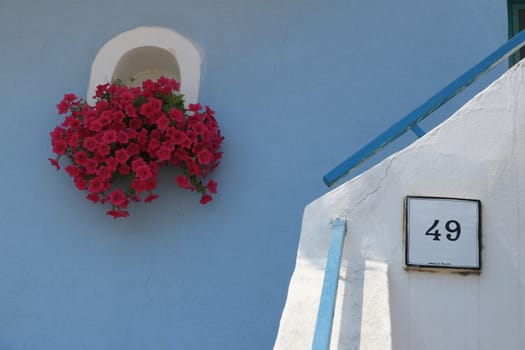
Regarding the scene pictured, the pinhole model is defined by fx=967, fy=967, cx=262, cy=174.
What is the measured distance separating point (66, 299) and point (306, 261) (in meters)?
1.68

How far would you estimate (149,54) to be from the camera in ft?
17.7

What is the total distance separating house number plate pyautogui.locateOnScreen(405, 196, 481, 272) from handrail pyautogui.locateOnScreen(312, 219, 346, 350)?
27 cm

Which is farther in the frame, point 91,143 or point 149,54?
point 149,54

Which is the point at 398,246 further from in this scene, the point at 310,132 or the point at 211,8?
the point at 211,8

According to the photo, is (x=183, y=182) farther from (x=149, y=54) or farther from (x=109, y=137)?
(x=149, y=54)

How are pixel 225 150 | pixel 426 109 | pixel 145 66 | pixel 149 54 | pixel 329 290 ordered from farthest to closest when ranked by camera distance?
pixel 145 66 < pixel 149 54 < pixel 225 150 < pixel 426 109 < pixel 329 290

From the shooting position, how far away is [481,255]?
3.68 meters

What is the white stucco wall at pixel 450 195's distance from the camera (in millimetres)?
3633

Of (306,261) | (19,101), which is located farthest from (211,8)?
(306,261)

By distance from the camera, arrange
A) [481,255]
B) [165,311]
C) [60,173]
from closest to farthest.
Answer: [481,255] → [165,311] → [60,173]

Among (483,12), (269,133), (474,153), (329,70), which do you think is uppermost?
(483,12)

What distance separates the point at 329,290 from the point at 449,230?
663 mm

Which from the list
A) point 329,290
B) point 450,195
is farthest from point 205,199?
point 329,290

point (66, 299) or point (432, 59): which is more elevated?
point (432, 59)
